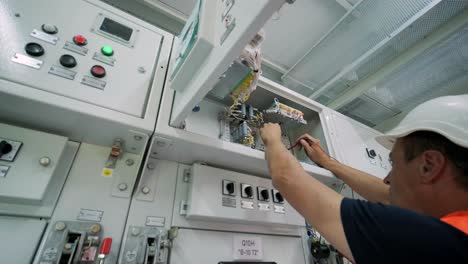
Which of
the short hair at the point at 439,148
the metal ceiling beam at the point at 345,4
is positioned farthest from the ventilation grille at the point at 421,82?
the short hair at the point at 439,148

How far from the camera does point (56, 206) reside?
70cm

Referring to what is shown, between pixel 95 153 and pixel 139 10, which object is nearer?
pixel 95 153

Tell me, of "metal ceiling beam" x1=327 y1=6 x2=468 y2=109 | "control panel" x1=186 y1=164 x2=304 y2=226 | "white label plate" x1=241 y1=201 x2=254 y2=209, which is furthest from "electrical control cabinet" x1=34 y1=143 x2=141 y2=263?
"metal ceiling beam" x1=327 y1=6 x2=468 y2=109

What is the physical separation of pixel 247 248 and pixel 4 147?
0.97 m

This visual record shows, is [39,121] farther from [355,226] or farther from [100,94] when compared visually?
[355,226]

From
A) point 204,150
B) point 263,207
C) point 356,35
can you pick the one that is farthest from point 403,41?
point 204,150

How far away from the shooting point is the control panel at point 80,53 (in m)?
0.62

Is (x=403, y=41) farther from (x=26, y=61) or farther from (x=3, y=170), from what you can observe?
(x=3, y=170)

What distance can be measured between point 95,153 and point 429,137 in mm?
1132

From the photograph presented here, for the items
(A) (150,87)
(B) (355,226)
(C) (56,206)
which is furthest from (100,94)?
(B) (355,226)

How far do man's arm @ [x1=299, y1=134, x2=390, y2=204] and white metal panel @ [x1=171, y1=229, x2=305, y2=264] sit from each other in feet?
1.45

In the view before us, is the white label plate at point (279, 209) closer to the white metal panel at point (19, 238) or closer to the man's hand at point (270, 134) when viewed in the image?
the man's hand at point (270, 134)

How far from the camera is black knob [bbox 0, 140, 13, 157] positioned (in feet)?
2.05

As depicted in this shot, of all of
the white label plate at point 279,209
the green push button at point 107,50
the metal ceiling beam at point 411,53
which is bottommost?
the white label plate at point 279,209
